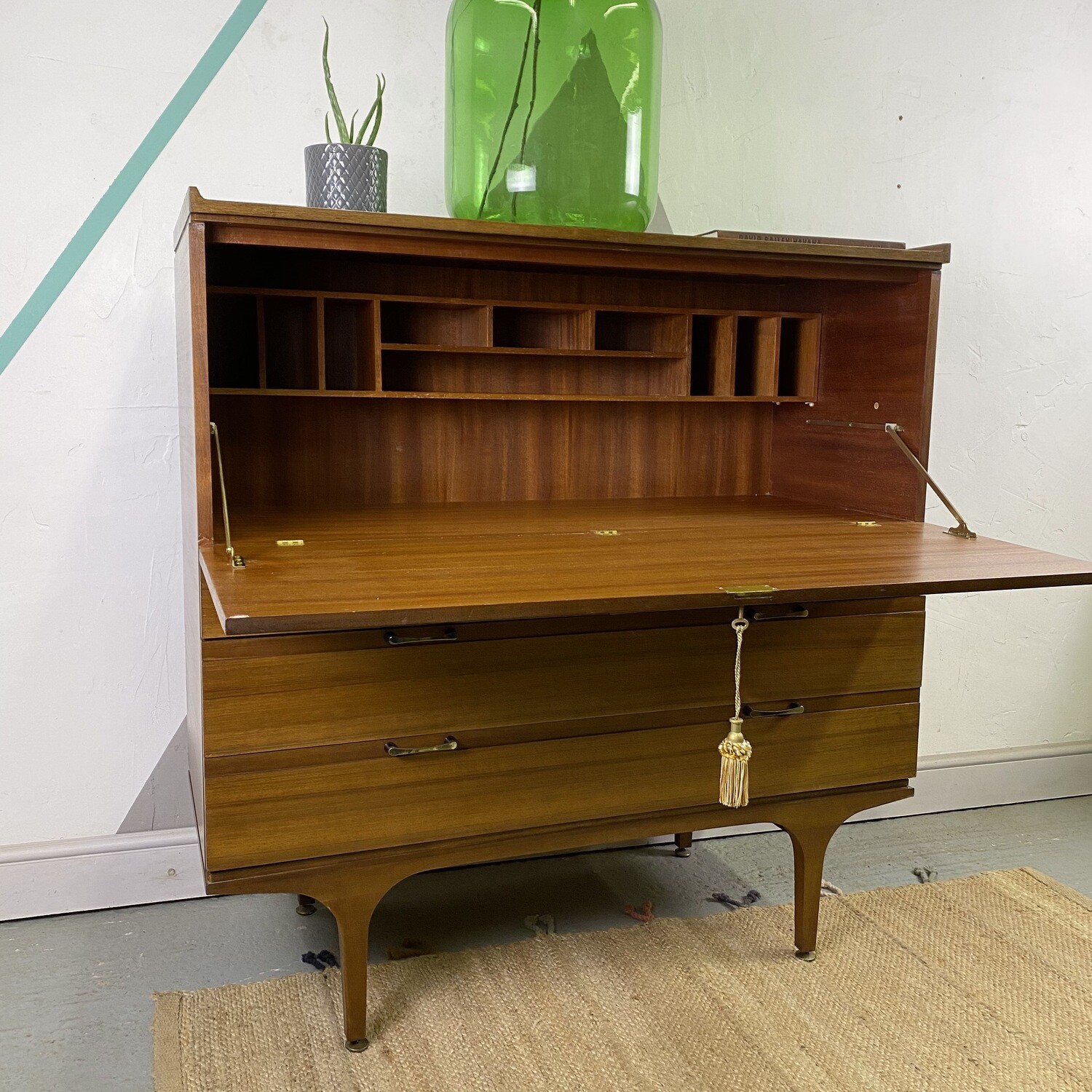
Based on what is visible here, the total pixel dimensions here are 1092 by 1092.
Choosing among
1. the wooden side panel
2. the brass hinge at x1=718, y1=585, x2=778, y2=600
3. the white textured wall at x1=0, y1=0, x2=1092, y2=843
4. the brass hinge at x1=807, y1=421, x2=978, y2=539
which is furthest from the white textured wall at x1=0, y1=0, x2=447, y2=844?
the brass hinge at x1=718, y1=585, x2=778, y2=600

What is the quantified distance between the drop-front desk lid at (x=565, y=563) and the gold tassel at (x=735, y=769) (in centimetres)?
33

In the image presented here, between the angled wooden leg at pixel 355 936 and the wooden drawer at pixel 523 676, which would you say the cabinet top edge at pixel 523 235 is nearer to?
the wooden drawer at pixel 523 676

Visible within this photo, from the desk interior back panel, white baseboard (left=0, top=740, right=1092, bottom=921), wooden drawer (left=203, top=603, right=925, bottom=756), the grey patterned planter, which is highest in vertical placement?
the grey patterned planter

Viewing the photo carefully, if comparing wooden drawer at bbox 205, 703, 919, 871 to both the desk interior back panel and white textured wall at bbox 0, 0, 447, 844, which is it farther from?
white textured wall at bbox 0, 0, 447, 844

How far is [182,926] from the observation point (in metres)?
2.42

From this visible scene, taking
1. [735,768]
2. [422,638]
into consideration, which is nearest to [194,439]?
[422,638]

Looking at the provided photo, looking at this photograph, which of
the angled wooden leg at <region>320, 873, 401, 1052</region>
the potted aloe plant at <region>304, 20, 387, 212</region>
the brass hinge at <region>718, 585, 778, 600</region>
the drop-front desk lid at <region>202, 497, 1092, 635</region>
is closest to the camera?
the drop-front desk lid at <region>202, 497, 1092, 635</region>

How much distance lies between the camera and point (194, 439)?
189cm

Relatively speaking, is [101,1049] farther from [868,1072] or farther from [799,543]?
[799,543]

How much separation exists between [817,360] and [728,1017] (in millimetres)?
1440

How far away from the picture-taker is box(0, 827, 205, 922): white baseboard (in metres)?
2.41

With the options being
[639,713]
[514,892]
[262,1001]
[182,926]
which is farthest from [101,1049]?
[639,713]

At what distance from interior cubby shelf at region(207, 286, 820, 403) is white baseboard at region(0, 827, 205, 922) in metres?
1.09

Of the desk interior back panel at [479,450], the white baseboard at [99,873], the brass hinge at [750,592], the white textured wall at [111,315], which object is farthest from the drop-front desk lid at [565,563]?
the white baseboard at [99,873]
